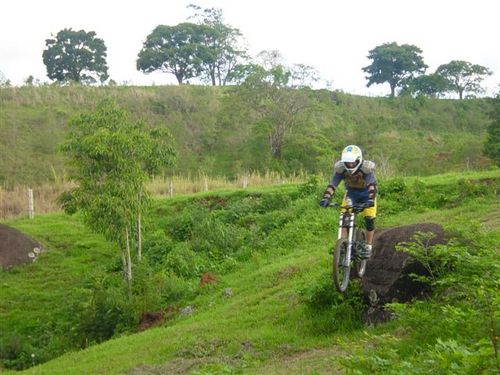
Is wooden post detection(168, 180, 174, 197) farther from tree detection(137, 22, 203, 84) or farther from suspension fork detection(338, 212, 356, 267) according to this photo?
tree detection(137, 22, 203, 84)

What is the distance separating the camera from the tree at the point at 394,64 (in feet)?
187

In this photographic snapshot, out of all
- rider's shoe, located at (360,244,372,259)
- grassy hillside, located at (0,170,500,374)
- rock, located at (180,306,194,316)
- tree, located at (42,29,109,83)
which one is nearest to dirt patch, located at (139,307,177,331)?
grassy hillside, located at (0,170,500,374)

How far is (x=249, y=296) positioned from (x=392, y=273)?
171 inches

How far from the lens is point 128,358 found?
10.2 metres

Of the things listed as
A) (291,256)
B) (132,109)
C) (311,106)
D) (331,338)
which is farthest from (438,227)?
(132,109)

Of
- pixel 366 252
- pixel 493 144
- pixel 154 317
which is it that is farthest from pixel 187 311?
pixel 493 144

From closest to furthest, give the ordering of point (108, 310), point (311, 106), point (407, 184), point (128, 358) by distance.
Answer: point (128, 358) < point (108, 310) < point (407, 184) < point (311, 106)

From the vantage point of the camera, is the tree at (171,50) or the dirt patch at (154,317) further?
the tree at (171,50)

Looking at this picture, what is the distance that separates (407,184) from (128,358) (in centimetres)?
1269

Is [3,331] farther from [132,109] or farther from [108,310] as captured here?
[132,109]

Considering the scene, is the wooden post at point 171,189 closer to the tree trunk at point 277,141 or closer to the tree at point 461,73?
the tree trunk at point 277,141

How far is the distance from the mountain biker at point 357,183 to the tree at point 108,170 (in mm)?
6603

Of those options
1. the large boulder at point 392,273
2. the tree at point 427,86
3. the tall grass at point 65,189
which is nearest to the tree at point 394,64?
the tree at point 427,86

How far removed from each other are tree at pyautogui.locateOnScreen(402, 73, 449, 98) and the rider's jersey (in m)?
50.0
